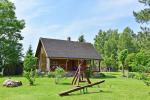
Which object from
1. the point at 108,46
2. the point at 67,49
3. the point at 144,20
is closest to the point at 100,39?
the point at 108,46

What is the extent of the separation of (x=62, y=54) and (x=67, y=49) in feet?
8.68

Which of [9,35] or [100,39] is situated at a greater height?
[100,39]

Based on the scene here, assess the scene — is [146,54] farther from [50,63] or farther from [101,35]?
[101,35]

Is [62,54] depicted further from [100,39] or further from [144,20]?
[100,39]

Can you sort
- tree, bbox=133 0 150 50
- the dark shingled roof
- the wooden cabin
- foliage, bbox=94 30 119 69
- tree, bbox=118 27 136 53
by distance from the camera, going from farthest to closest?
tree, bbox=118 27 136 53 < foliage, bbox=94 30 119 69 < the dark shingled roof < the wooden cabin < tree, bbox=133 0 150 50

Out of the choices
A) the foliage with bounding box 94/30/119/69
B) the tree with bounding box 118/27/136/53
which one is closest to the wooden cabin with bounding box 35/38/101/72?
the foliage with bounding box 94/30/119/69

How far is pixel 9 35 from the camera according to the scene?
5788 cm

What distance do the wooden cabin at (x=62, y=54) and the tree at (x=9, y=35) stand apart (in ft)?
14.0

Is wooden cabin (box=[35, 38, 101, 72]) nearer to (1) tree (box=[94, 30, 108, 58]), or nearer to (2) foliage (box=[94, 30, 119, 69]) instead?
(2) foliage (box=[94, 30, 119, 69])

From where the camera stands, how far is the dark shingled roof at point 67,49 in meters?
54.1

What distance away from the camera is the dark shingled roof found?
177 ft

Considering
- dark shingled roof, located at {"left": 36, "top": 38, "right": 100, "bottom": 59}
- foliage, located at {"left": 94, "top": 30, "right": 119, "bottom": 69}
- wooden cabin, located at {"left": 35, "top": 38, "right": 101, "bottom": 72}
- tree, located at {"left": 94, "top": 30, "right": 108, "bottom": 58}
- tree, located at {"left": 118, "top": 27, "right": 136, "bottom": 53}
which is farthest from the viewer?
tree, located at {"left": 94, "top": 30, "right": 108, "bottom": 58}

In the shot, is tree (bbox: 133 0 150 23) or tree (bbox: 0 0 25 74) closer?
tree (bbox: 133 0 150 23)

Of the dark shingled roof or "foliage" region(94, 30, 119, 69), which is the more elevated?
"foliage" region(94, 30, 119, 69)
